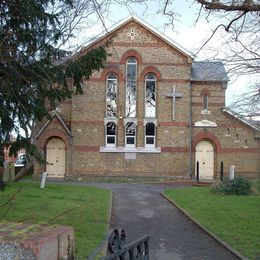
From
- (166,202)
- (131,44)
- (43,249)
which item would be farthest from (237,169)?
(43,249)

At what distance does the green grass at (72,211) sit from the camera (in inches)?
439

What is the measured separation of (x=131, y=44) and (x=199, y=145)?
866cm

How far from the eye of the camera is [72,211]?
51.7 feet

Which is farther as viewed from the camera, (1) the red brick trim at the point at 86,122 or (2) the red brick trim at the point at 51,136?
(1) the red brick trim at the point at 86,122

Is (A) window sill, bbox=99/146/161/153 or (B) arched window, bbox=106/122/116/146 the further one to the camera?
(B) arched window, bbox=106/122/116/146

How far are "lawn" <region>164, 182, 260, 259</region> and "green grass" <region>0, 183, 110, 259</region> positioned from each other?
9.70 ft

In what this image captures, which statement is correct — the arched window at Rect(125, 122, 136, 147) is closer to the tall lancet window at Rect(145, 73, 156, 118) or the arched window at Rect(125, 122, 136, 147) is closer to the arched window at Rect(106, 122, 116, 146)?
the arched window at Rect(106, 122, 116, 146)

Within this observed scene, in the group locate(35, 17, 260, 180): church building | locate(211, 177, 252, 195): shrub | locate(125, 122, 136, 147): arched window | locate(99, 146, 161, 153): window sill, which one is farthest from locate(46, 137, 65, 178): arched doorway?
locate(211, 177, 252, 195): shrub

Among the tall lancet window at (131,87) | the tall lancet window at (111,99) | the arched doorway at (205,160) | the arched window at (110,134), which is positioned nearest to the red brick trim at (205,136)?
the arched doorway at (205,160)

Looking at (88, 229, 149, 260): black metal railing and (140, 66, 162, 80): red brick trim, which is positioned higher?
(140, 66, 162, 80): red brick trim

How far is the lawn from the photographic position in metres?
11.4

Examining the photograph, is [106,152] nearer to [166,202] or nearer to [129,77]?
[129,77]

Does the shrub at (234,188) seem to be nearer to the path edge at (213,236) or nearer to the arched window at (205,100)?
the path edge at (213,236)

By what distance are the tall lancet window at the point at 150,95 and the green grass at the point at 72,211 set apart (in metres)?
12.7
